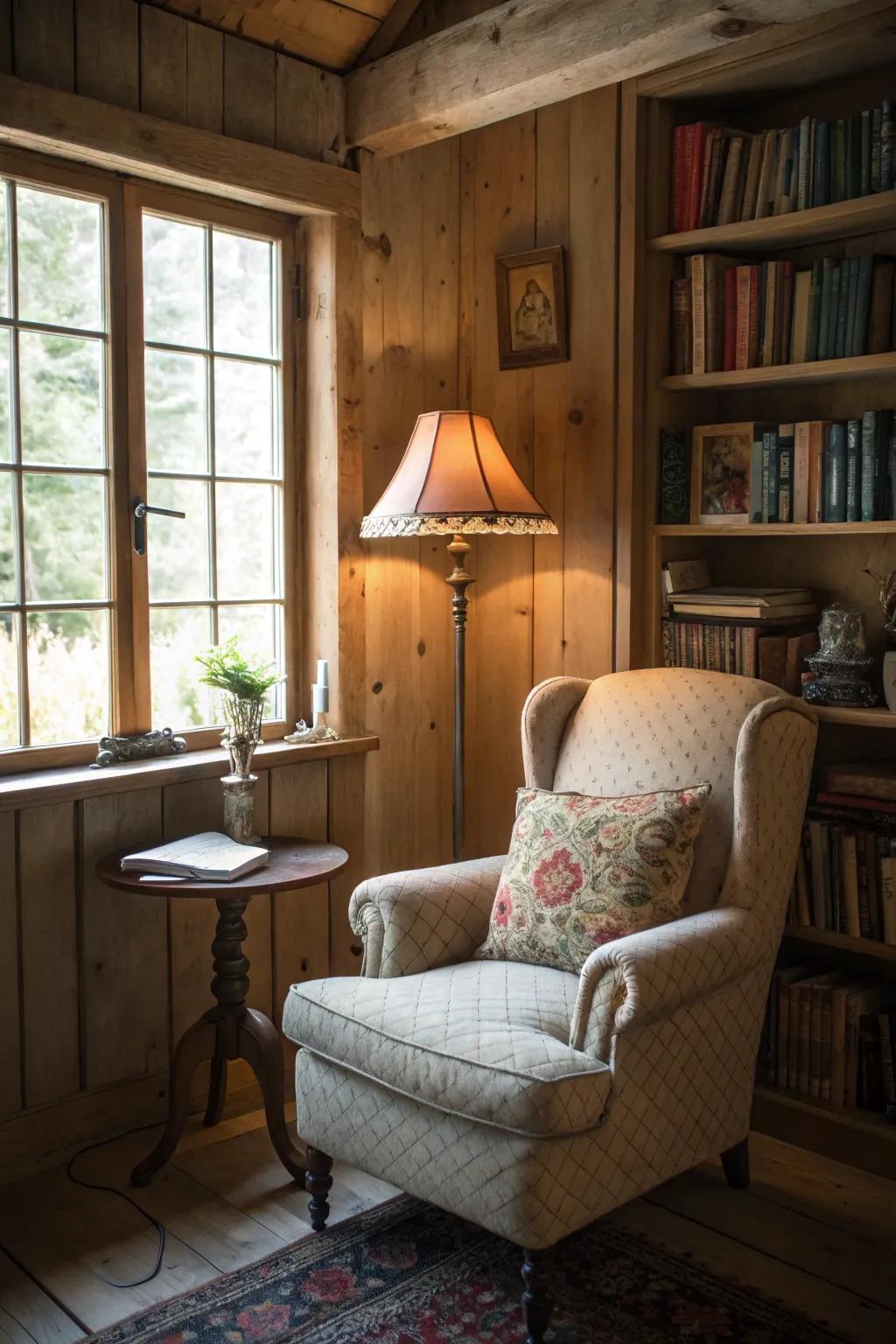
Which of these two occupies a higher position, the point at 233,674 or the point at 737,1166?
the point at 233,674

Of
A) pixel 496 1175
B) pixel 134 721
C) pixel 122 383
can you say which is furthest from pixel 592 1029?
pixel 122 383

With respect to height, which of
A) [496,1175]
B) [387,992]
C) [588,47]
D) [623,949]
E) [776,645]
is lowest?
[496,1175]

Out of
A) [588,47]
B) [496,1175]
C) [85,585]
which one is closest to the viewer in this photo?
[496,1175]

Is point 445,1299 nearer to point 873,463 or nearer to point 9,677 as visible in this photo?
point 9,677

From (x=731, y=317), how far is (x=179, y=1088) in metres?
2.07

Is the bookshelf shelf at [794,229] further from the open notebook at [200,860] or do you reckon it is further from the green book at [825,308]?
the open notebook at [200,860]

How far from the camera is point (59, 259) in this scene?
2.62 meters

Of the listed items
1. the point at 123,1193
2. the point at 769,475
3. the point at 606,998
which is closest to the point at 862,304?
the point at 769,475

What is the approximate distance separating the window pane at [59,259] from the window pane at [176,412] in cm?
18

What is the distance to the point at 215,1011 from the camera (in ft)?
8.55

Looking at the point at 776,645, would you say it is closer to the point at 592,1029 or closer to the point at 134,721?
the point at 592,1029

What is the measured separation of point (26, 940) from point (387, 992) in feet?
2.63

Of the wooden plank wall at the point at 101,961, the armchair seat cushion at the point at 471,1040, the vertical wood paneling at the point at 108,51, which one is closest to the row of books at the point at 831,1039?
the armchair seat cushion at the point at 471,1040

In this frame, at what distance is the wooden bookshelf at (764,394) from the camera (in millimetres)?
2643
